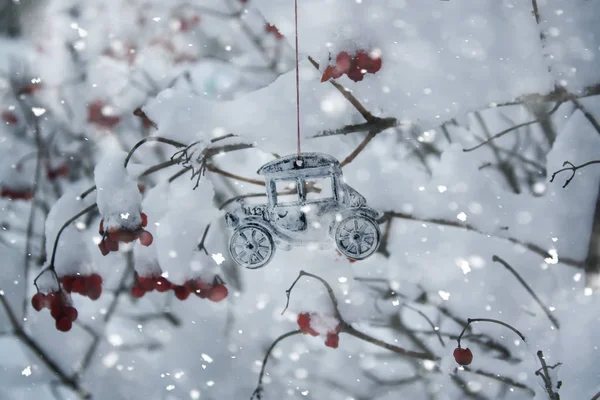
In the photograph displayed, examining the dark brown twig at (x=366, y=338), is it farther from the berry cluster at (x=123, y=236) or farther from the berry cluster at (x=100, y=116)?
the berry cluster at (x=100, y=116)

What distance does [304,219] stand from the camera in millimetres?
776

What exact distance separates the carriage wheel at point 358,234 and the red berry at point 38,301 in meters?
0.71

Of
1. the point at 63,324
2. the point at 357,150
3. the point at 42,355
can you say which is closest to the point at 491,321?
the point at 357,150

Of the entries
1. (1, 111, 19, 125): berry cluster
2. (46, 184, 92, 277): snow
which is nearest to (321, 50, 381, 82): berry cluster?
(46, 184, 92, 277): snow

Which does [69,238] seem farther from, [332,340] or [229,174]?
[332,340]

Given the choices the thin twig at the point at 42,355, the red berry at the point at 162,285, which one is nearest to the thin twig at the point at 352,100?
the red berry at the point at 162,285

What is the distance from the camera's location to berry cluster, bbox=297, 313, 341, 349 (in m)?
0.99

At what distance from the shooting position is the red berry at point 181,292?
3.26ft

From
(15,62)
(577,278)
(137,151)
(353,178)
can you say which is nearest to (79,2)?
(15,62)

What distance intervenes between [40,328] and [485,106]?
1.16 meters

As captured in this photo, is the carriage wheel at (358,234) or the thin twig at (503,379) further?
the thin twig at (503,379)

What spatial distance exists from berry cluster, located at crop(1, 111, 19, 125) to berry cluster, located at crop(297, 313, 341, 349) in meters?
0.82

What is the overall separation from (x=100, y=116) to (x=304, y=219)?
61cm

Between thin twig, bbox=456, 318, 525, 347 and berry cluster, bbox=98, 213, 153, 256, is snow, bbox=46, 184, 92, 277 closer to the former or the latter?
berry cluster, bbox=98, 213, 153, 256
